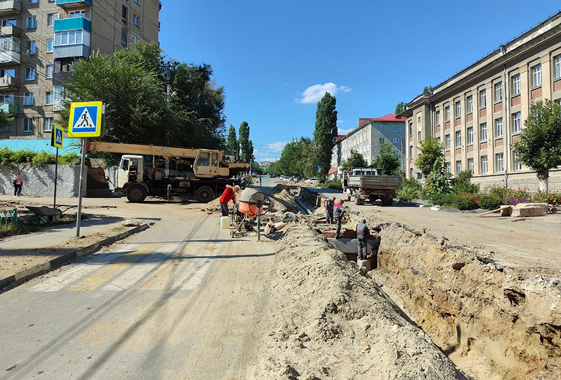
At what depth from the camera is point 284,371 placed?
9.43ft

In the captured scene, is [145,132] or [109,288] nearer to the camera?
[109,288]

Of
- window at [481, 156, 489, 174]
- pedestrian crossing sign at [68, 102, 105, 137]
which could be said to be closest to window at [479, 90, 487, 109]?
window at [481, 156, 489, 174]

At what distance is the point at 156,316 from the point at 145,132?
986 inches

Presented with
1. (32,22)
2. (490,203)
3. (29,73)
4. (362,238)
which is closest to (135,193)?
(362,238)

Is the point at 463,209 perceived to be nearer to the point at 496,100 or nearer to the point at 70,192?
the point at 496,100

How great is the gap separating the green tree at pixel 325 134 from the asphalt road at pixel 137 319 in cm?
6445

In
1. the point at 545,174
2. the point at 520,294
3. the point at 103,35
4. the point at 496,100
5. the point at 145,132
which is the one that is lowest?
the point at 520,294

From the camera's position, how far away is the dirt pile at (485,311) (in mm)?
3996

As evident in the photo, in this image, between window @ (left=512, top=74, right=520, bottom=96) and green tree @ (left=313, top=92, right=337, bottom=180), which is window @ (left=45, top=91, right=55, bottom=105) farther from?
green tree @ (left=313, top=92, right=337, bottom=180)

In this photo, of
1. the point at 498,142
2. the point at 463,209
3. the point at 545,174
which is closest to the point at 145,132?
the point at 463,209

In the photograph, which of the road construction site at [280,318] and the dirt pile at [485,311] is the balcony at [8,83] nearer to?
the road construction site at [280,318]

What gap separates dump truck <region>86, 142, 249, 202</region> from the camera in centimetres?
2102

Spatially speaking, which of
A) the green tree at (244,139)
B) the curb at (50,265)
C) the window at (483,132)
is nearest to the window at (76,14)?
the curb at (50,265)

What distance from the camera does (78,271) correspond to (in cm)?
628
